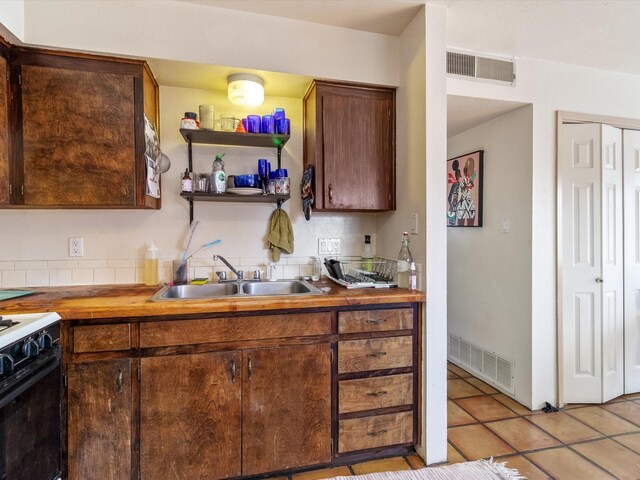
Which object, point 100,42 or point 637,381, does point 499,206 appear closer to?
point 637,381

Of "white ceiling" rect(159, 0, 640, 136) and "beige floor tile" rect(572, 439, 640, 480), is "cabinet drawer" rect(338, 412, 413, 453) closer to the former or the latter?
"beige floor tile" rect(572, 439, 640, 480)

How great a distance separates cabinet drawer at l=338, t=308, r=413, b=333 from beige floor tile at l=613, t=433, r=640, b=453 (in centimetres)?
150

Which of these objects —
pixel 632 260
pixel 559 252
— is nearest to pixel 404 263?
pixel 559 252

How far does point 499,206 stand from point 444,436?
173cm

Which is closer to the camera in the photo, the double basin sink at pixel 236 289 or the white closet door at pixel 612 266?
the double basin sink at pixel 236 289

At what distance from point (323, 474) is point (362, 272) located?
3.73ft

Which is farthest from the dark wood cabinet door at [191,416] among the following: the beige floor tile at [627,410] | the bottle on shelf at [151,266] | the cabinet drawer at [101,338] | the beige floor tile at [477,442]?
the beige floor tile at [627,410]

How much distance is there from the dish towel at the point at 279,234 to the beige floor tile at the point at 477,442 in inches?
60.4

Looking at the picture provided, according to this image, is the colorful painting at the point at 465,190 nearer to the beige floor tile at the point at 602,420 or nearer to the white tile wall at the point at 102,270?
the white tile wall at the point at 102,270

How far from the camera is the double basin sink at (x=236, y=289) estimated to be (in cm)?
202

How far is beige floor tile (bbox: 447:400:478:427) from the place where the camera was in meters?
2.22

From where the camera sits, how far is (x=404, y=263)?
1.96 metres

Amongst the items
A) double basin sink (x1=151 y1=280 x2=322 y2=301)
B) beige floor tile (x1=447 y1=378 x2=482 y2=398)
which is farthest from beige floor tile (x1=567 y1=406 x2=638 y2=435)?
double basin sink (x1=151 y1=280 x2=322 y2=301)

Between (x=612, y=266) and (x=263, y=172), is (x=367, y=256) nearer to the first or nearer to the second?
(x=263, y=172)
